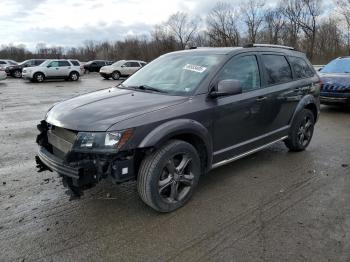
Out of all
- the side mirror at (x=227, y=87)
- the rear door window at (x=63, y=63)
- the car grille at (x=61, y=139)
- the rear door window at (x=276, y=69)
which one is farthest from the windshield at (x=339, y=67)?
the rear door window at (x=63, y=63)

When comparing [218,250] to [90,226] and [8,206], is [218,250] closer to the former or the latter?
[90,226]

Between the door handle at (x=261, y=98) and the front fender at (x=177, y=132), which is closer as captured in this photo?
the front fender at (x=177, y=132)

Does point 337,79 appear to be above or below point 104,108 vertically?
above

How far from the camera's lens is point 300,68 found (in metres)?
5.88

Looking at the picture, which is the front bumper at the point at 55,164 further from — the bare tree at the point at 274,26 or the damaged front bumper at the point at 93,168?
the bare tree at the point at 274,26

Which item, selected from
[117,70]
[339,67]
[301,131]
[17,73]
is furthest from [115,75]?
[301,131]

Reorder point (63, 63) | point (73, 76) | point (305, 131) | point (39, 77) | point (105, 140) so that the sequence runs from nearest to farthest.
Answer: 1. point (105, 140)
2. point (305, 131)
3. point (39, 77)
4. point (63, 63)
5. point (73, 76)

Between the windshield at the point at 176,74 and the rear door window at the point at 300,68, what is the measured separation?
1925 millimetres

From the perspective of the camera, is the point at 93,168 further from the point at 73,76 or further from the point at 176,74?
the point at 73,76

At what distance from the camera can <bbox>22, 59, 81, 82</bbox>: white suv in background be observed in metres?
25.5

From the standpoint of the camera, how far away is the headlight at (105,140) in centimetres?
329

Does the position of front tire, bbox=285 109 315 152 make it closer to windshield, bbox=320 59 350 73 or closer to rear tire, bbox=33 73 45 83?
windshield, bbox=320 59 350 73

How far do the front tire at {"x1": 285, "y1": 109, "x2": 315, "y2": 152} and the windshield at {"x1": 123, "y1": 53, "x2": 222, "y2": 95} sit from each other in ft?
7.03

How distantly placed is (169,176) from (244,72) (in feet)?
6.20
